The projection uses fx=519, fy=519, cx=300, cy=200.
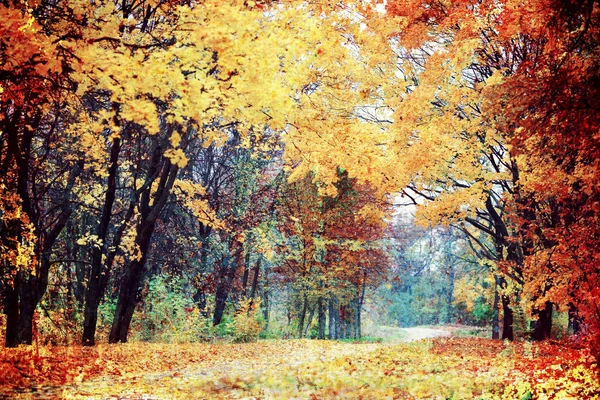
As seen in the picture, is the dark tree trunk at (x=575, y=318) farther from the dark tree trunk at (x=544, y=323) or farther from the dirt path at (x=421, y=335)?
the dirt path at (x=421, y=335)

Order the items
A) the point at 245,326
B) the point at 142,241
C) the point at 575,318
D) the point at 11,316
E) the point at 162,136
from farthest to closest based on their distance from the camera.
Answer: the point at 245,326 < the point at 162,136 < the point at 142,241 < the point at 575,318 < the point at 11,316

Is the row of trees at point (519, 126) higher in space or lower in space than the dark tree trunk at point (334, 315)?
higher

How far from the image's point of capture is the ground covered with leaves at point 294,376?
6250 millimetres

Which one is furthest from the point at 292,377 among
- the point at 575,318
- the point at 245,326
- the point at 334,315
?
the point at 334,315

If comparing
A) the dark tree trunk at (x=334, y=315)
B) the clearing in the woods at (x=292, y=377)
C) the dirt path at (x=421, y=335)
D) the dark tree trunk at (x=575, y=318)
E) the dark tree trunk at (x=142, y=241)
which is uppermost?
the dark tree trunk at (x=142, y=241)

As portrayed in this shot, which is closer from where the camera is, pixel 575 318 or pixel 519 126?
pixel 519 126

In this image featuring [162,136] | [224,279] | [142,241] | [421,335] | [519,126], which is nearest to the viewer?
[519,126]

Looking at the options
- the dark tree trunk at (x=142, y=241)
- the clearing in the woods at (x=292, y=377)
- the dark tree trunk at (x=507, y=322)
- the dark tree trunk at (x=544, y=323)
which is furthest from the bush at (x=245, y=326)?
the dark tree trunk at (x=544, y=323)

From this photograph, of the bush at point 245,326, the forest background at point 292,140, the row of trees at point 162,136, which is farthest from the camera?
the bush at point 245,326

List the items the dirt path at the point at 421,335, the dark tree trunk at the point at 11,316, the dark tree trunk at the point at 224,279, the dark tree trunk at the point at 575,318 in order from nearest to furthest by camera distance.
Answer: the dark tree trunk at the point at 575,318
the dark tree trunk at the point at 11,316
the dark tree trunk at the point at 224,279
the dirt path at the point at 421,335

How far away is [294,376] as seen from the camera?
8.16 m

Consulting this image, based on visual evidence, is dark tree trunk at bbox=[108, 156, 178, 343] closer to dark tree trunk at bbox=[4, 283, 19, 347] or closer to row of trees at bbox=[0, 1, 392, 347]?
row of trees at bbox=[0, 1, 392, 347]

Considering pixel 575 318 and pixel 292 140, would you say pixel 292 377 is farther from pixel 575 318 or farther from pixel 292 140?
pixel 575 318

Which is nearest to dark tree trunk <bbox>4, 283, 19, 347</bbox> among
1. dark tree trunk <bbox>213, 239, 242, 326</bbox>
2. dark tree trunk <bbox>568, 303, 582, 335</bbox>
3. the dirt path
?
dark tree trunk <bbox>213, 239, 242, 326</bbox>
